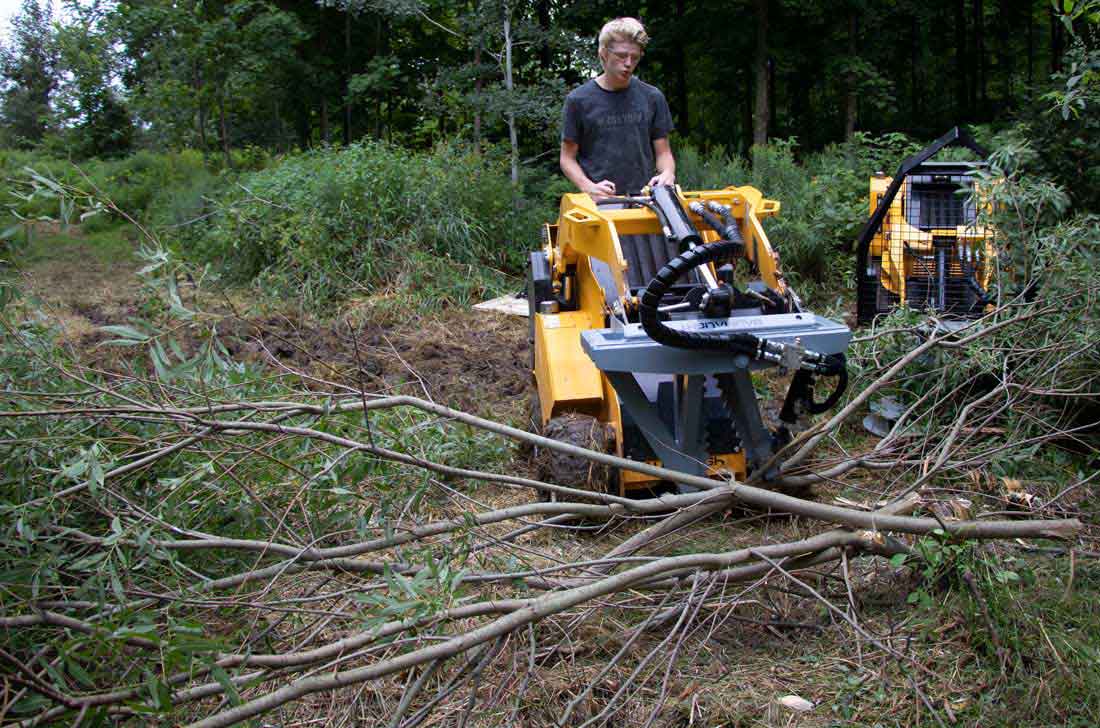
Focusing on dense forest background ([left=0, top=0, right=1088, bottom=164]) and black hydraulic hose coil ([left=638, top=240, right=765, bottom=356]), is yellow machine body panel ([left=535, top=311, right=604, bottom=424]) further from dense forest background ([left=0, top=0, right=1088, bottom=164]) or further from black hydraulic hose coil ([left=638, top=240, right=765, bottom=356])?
dense forest background ([left=0, top=0, right=1088, bottom=164])

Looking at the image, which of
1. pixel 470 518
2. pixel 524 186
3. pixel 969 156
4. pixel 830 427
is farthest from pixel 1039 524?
pixel 524 186

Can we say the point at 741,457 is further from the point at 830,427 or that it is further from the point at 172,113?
the point at 172,113

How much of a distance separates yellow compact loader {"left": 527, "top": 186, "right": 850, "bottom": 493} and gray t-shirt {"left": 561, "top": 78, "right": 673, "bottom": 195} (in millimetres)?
384

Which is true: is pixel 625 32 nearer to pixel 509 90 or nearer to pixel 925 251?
pixel 925 251

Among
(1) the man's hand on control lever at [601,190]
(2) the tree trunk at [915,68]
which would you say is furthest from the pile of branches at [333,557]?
(2) the tree trunk at [915,68]

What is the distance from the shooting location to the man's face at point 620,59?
5.06 m

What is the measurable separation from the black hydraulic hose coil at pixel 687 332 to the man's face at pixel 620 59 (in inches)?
71.4

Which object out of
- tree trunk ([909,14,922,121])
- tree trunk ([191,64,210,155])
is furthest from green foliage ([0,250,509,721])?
tree trunk ([909,14,922,121])

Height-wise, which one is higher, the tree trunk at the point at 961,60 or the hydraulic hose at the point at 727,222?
the tree trunk at the point at 961,60

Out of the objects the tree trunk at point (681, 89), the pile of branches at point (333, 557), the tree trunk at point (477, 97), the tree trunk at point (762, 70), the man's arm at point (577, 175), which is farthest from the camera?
the tree trunk at point (681, 89)

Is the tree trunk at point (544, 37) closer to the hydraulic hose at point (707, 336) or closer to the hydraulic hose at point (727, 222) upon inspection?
the hydraulic hose at point (727, 222)

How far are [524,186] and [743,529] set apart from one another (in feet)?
25.1

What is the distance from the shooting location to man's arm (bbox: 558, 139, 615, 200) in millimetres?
4910

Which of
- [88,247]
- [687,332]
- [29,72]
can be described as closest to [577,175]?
[687,332]
